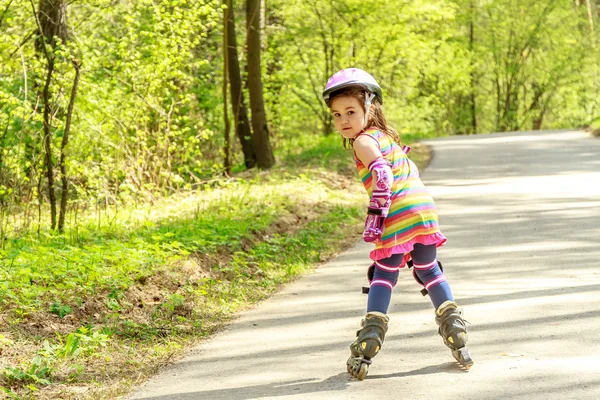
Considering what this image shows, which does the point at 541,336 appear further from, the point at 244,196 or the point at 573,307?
the point at 244,196

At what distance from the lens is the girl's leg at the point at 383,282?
199 inches

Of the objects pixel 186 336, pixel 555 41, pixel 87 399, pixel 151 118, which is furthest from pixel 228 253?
pixel 555 41

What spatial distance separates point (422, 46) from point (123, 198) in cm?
1931

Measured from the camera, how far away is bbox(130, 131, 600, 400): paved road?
4676 millimetres

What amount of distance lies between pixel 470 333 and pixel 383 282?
3.22ft

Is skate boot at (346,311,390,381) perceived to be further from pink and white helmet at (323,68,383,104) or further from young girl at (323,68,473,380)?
pink and white helmet at (323,68,383,104)

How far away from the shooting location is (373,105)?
5180 millimetres

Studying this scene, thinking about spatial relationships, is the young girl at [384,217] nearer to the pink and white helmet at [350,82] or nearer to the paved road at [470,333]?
the pink and white helmet at [350,82]

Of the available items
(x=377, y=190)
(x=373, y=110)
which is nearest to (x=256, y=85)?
(x=373, y=110)

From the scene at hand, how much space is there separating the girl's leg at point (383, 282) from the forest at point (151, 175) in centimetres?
149

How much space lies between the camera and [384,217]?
491 centimetres

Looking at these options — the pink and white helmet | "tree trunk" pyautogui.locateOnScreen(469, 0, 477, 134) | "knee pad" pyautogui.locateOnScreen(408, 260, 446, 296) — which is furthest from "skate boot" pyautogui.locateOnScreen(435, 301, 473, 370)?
"tree trunk" pyautogui.locateOnScreen(469, 0, 477, 134)

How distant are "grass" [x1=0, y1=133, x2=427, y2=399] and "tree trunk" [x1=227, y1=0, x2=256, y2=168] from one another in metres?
6.53

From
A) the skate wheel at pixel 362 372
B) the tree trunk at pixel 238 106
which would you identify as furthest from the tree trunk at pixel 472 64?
the skate wheel at pixel 362 372
